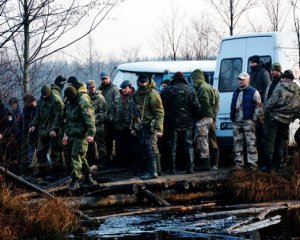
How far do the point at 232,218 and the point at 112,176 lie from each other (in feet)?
12.2

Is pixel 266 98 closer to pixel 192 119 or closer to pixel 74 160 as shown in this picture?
pixel 192 119

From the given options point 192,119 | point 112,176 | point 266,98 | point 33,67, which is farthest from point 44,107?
point 266,98

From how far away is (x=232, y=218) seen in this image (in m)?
12.7

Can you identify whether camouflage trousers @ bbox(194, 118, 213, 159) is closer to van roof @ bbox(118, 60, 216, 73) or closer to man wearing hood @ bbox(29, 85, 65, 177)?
man wearing hood @ bbox(29, 85, 65, 177)

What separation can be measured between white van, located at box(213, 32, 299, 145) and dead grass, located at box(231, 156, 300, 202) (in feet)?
6.88

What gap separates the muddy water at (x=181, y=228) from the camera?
11.3 meters

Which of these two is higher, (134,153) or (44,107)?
(44,107)

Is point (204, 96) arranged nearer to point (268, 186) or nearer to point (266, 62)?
point (266, 62)

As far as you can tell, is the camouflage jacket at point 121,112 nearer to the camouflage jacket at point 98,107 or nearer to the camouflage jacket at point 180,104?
the camouflage jacket at point 98,107

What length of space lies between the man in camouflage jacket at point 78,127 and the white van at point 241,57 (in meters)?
4.03

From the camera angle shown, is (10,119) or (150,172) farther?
(10,119)

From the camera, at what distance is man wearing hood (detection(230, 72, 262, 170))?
14.9m

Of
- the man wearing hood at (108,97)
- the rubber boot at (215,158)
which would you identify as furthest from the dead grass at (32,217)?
the man wearing hood at (108,97)

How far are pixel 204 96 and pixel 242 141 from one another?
121 centimetres
